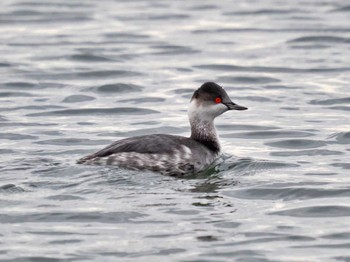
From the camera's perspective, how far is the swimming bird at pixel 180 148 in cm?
1185

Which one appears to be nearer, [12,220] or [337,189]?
[12,220]

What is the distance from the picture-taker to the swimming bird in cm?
1185

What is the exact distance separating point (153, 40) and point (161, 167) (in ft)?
33.6

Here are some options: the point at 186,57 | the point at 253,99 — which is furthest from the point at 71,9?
the point at 253,99

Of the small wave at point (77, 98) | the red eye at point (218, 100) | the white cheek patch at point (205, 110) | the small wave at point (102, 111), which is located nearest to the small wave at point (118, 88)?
the small wave at point (77, 98)

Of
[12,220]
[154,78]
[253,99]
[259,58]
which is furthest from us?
[259,58]

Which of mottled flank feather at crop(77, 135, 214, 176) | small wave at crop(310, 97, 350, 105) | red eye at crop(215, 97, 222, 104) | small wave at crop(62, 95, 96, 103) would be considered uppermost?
red eye at crop(215, 97, 222, 104)

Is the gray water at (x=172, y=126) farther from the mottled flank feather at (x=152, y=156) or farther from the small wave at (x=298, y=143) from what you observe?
the mottled flank feather at (x=152, y=156)

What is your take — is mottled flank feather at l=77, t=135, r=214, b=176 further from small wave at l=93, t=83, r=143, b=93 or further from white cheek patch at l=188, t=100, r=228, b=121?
small wave at l=93, t=83, r=143, b=93

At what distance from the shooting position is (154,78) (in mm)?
18641

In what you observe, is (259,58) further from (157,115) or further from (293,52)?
(157,115)

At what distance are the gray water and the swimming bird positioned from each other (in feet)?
0.57

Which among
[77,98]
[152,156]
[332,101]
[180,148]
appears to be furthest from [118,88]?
[152,156]

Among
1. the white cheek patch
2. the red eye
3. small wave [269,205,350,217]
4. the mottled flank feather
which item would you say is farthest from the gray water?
the red eye
